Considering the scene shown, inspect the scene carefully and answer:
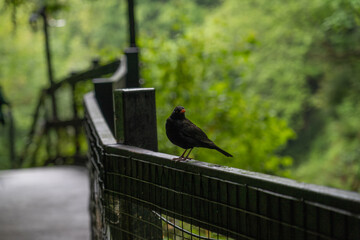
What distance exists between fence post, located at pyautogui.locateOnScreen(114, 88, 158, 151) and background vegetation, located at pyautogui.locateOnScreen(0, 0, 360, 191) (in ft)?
21.0

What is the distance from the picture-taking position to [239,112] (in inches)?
520

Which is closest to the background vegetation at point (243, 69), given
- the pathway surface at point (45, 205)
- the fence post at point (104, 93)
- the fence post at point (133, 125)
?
the pathway surface at point (45, 205)

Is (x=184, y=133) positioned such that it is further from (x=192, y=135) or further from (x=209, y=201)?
(x=209, y=201)

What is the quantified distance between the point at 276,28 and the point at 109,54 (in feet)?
48.8

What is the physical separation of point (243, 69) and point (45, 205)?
15122 millimetres

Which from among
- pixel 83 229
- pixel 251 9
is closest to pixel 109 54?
pixel 83 229

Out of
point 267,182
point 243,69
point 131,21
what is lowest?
point 267,182

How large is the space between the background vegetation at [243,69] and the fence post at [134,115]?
639 cm

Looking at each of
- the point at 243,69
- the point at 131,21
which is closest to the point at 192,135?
the point at 131,21

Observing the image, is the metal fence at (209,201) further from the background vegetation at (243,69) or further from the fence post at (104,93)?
the background vegetation at (243,69)

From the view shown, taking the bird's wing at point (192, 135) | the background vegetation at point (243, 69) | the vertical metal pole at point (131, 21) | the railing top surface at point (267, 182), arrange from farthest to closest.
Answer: the background vegetation at point (243, 69), the vertical metal pole at point (131, 21), the bird's wing at point (192, 135), the railing top surface at point (267, 182)

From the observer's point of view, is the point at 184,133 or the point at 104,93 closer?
the point at 184,133

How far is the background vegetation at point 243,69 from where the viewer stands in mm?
12891

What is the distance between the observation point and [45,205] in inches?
319
